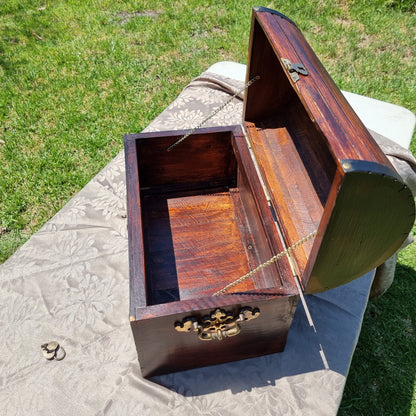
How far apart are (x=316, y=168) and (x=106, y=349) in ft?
3.37

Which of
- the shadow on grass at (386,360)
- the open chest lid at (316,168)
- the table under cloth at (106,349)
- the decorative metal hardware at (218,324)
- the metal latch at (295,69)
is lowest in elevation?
the shadow on grass at (386,360)

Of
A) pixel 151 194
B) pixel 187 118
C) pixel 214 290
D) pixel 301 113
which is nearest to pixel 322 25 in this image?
pixel 187 118

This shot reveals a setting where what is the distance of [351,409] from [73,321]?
1253 mm

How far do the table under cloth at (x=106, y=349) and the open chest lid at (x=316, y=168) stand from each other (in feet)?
1.22

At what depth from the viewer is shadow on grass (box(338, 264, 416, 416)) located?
1.69m

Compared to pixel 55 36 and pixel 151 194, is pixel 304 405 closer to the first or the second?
pixel 151 194

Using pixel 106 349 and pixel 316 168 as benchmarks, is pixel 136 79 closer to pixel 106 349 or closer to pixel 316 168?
pixel 316 168

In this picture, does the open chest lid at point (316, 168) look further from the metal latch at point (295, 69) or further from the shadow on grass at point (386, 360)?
the shadow on grass at point (386, 360)

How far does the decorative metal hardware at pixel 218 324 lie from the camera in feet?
3.46

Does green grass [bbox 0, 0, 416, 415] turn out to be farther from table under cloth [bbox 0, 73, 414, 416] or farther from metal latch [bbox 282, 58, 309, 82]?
metal latch [bbox 282, 58, 309, 82]

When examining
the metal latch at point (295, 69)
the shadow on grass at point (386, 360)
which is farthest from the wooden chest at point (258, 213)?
the shadow on grass at point (386, 360)

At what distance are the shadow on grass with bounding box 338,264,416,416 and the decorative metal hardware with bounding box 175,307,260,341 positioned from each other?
36.6 inches

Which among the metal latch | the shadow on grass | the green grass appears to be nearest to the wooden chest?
the metal latch

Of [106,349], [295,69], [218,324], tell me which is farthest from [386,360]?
[295,69]
